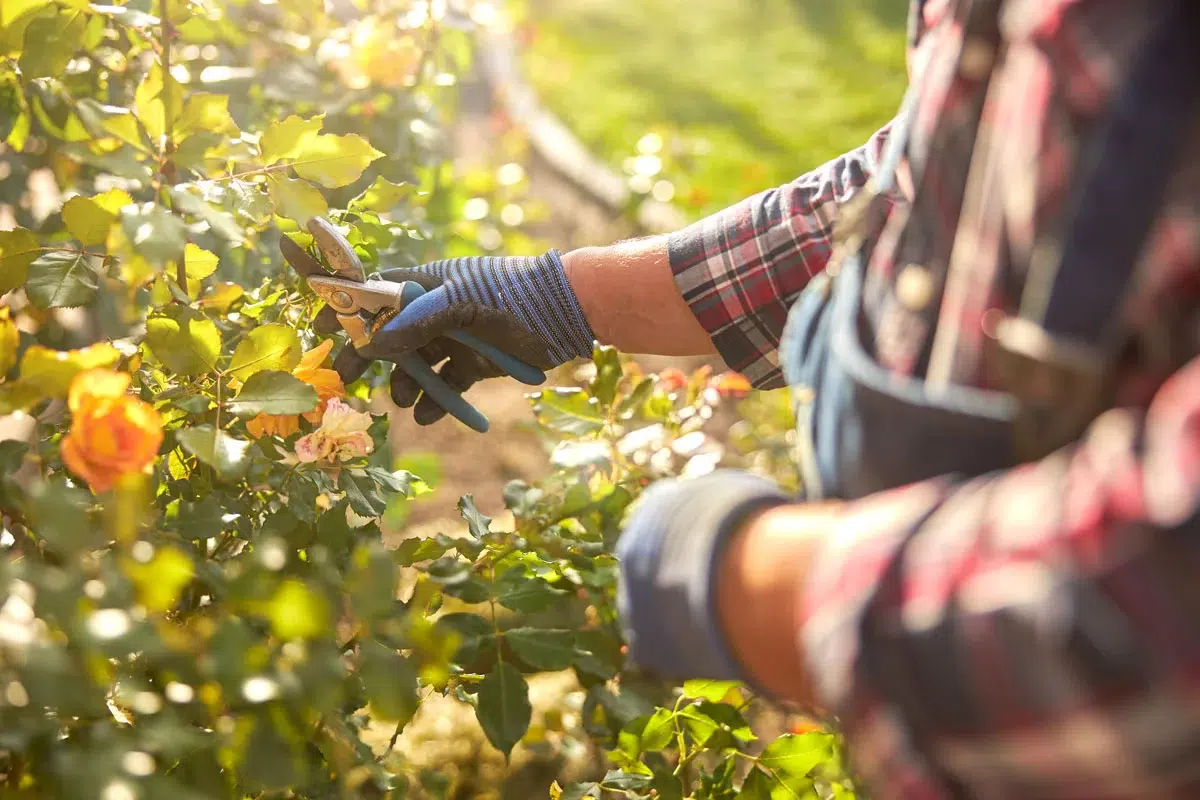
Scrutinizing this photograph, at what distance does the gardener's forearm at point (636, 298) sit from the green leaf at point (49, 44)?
0.73 metres

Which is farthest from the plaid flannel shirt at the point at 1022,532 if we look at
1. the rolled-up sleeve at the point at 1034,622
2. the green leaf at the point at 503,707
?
the green leaf at the point at 503,707

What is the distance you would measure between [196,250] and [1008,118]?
3.22 ft

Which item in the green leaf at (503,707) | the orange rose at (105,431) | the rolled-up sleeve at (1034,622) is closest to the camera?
the rolled-up sleeve at (1034,622)

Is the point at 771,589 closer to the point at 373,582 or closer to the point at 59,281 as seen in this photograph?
the point at 373,582

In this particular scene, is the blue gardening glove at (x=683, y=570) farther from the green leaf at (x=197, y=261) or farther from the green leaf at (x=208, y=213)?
the green leaf at (x=197, y=261)

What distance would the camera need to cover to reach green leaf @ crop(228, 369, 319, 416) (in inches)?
47.5

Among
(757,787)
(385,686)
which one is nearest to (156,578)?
(385,686)

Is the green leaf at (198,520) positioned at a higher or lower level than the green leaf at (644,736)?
higher

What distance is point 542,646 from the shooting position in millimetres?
1366

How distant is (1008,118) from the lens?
799 mm

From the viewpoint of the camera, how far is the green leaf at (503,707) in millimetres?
1281

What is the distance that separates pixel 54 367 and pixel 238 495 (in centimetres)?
40

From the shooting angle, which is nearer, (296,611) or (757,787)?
(296,611)

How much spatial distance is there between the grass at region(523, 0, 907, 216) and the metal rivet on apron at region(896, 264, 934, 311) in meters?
3.32
